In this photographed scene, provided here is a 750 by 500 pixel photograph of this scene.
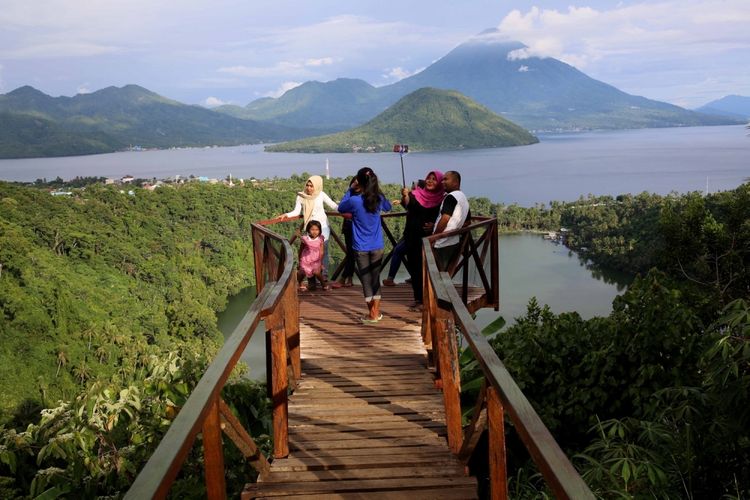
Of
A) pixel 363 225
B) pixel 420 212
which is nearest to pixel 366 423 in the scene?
pixel 363 225

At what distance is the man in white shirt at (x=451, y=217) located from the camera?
5.42m

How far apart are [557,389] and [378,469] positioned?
13.8 ft

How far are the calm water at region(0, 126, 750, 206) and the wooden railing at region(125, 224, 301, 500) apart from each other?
10201 cm

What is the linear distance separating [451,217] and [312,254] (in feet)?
7.12

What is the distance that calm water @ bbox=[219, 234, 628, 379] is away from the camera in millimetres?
42938

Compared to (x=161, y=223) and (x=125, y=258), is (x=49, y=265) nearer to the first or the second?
(x=125, y=258)

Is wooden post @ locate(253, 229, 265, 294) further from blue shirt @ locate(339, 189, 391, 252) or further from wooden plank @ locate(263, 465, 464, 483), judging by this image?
wooden plank @ locate(263, 465, 464, 483)

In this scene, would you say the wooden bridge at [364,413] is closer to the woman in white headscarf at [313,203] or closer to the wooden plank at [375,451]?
the wooden plank at [375,451]

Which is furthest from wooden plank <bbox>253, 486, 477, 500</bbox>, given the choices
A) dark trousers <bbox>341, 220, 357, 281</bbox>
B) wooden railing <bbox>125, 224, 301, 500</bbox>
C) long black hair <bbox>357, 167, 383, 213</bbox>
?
dark trousers <bbox>341, 220, 357, 281</bbox>

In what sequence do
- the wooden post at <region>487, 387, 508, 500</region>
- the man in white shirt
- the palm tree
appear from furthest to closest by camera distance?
1. the palm tree
2. the man in white shirt
3. the wooden post at <region>487, 387, 508, 500</region>

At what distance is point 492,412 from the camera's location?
216cm

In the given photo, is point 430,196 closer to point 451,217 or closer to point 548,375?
point 451,217

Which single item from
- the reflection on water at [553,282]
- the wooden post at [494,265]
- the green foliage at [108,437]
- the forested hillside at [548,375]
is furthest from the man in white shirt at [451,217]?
the reflection on water at [553,282]

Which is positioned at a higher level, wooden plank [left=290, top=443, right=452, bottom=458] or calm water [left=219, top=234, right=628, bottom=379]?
wooden plank [left=290, top=443, right=452, bottom=458]
